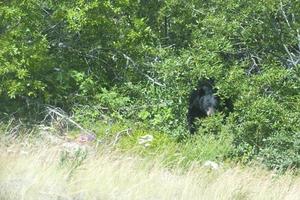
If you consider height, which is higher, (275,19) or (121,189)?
(275,19)

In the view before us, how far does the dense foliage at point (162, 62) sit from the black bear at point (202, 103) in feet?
0.55

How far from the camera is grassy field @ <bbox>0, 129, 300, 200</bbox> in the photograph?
18.3 feet

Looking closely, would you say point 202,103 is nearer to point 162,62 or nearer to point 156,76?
point 162,62

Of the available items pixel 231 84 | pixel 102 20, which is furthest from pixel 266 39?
pixel 102 20

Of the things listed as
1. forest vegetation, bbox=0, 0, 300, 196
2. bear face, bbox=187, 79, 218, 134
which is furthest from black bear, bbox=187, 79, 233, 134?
forest vegetation, bbox=0, 0, 300, 196

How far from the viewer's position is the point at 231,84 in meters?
9.71

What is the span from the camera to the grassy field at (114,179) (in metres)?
5.59

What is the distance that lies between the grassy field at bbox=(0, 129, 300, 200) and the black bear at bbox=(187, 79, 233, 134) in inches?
83.9

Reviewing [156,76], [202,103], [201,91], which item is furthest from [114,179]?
[156,76]

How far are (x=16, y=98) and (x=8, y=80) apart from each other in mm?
863

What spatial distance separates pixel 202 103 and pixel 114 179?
15.1ft

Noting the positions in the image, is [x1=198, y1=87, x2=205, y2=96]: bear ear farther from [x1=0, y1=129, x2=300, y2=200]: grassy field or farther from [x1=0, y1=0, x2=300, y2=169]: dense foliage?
[x1=0, y1=129, x2=300, y2=200]: grassy field

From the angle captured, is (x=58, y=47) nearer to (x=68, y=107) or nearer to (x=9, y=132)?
(x=68, y=107)

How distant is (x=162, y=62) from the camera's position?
1089 centimetres
